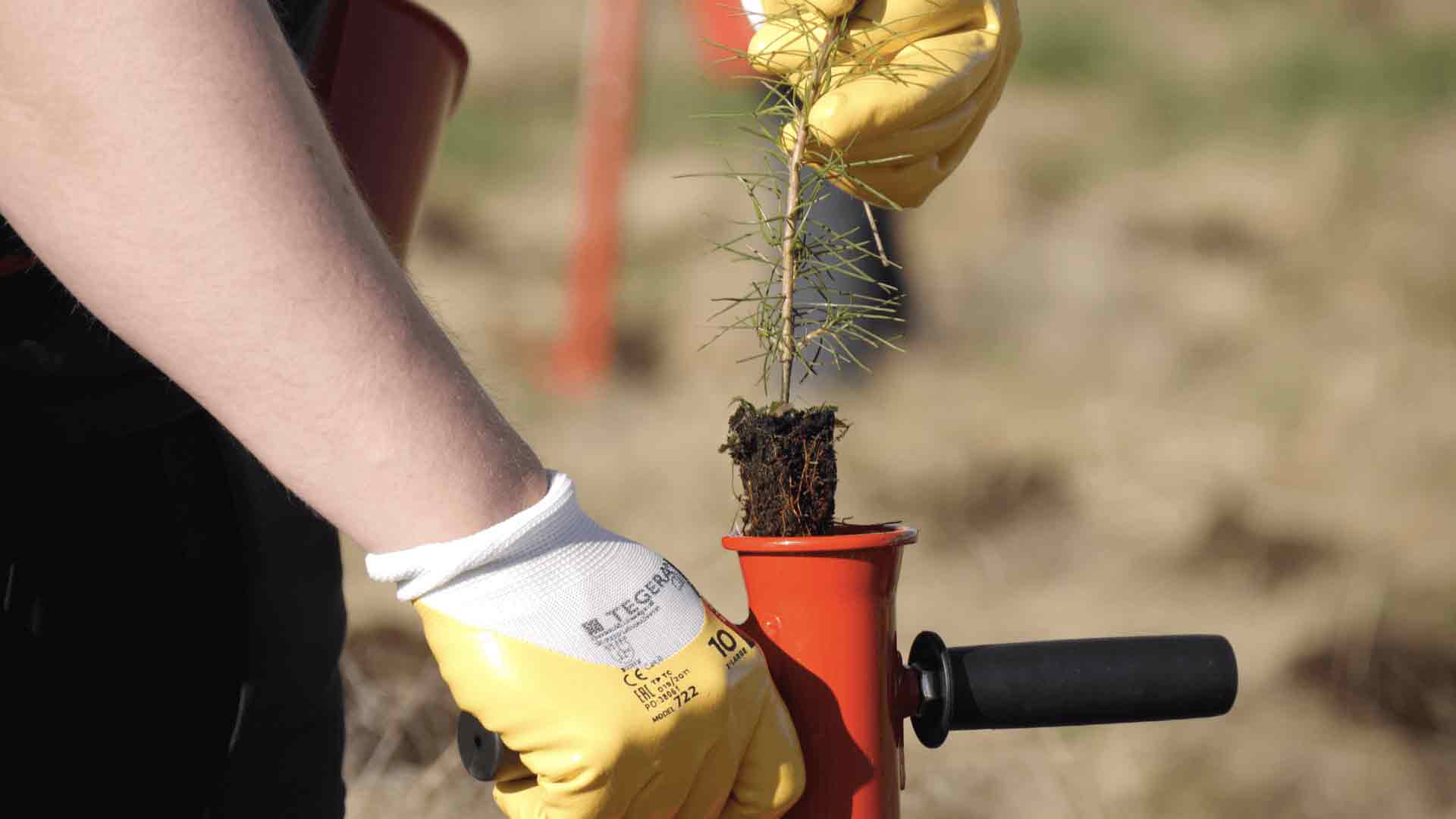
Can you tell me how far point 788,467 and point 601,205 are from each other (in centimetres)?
432

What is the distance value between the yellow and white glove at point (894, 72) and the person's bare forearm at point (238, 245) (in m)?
0.34

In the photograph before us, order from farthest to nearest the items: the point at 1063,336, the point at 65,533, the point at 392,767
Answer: the point at 1063,336 < the point at 392,767 < the point at 65,533

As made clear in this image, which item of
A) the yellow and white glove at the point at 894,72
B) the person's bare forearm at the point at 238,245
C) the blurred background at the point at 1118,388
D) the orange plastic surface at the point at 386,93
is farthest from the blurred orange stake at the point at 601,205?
the person's bare forearm at the point at 238,245

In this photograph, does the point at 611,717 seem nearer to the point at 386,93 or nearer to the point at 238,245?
the point at 238,245

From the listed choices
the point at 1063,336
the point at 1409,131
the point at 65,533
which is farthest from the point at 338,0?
the point at 1409,131

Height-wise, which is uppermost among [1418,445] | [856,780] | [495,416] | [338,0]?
[338,0]

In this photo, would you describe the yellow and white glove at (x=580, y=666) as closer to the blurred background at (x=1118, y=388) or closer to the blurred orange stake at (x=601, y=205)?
the blurred background at (x=1118, y=388)

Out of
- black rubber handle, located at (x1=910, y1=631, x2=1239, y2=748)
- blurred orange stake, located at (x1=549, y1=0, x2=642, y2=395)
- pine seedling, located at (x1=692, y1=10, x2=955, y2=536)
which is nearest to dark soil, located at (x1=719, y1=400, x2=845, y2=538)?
pine seedling, located at (x1=692, y1=10, x2=955, y2=536)

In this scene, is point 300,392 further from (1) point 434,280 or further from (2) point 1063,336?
(1) point 434,280

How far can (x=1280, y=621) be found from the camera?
283cm

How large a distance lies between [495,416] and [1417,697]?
7.98ft

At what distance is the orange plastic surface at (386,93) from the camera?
3.97 feet

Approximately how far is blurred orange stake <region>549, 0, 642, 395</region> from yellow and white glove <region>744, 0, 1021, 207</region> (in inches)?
159

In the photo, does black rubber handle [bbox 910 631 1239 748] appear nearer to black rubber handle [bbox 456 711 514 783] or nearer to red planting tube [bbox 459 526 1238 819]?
red planting tube [bbox 459 526 1238 819]
